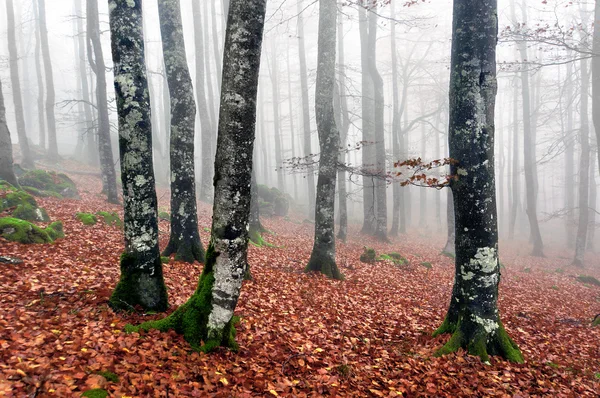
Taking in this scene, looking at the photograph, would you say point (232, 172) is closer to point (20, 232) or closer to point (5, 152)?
point (20, 232)

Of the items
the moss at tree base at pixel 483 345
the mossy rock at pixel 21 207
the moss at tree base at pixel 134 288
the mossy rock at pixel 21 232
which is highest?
the mossy rock at pixel 21 207

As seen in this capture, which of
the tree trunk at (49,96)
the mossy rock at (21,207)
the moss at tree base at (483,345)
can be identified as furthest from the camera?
the tree trunk at (49,96)

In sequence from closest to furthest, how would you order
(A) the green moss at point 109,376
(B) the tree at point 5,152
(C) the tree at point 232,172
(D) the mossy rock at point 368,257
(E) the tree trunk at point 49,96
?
(A) the green moss at point 109,376, (C) the tree at point 232,172, (B) the tree at point 5,152, (D) the mossy rock at point 368,257, (E) the tree trunk at point 49,96

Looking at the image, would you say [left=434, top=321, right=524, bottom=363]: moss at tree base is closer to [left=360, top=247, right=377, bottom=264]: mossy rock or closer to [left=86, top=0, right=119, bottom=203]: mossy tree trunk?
[left=360, top=247, right=377, bottom=264]: mossy rock

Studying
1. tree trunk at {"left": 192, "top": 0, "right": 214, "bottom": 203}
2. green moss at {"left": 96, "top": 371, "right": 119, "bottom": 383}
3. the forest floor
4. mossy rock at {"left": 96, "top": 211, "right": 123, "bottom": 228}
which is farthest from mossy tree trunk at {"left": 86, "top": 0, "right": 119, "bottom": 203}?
green moss at {"left": 96, "top": 371, "right": 119, "bottom": 383}

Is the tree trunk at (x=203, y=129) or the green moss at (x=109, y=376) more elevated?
the tree trunk at (x=203, y=129)

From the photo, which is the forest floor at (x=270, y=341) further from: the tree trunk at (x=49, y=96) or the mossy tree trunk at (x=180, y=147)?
the tree trunk at (x=49, y=96)

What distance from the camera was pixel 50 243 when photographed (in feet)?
25.2

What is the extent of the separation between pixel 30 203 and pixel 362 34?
1778 centimetres

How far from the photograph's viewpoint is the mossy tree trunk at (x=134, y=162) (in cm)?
507

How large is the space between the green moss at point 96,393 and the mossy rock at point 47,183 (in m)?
13.7

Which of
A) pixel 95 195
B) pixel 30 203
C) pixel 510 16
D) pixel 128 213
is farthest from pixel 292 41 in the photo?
pixel 128 213

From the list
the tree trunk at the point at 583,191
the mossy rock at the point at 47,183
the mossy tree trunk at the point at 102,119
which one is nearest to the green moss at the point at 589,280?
the tree trunk at the point at 583,191

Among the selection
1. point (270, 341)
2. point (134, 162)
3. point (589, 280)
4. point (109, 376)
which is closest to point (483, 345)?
point (270, 341)
